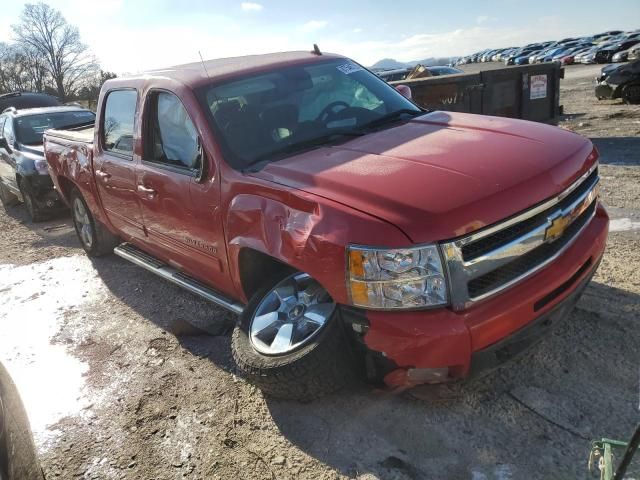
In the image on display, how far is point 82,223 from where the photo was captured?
6047 millimetres

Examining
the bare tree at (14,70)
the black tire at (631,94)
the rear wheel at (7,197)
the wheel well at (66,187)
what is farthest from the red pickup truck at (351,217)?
the bare tree at (14,70)

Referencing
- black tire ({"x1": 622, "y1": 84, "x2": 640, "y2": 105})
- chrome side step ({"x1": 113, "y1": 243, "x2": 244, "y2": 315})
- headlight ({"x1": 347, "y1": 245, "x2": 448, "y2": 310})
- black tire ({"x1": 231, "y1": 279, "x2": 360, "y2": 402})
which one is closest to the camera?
headlight ({"x1": 347, "y1": 245, "x2": 448, "y2": 310})

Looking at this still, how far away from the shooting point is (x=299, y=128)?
336cm

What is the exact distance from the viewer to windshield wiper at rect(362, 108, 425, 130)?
3.53 m

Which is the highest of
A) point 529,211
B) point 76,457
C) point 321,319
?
point 529,211

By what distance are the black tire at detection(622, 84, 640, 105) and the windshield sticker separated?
1127 cm

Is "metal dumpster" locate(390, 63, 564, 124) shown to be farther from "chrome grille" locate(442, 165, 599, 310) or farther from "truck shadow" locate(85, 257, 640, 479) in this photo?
"chrome grille" locate(442, 165, 599, 310)

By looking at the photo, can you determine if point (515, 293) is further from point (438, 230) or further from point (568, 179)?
point (568, 179)

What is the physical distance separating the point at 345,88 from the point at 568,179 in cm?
173

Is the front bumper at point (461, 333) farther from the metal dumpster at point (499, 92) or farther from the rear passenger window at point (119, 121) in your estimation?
the metal dumpster at point (499, 92)

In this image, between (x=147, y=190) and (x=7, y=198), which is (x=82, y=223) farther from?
(x=7, y=198)

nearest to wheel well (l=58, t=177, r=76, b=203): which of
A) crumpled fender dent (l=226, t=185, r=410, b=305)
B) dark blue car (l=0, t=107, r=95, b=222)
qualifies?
dark blue car (l=0, t=107, r=95, b=222)

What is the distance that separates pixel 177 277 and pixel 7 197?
7448 mm

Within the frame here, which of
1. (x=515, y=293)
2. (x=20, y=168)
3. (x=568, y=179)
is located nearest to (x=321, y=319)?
(x=515, y=293)
